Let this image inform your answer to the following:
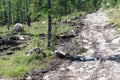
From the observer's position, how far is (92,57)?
27078 mm

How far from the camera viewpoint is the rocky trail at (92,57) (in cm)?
2217

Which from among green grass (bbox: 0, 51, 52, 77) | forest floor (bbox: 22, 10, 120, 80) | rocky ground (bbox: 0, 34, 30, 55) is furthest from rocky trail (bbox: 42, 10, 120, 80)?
rocky ground (bbox: 0, 34, 30, 55)

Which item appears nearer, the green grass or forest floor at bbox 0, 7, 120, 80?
forest floor at bbox 0, 7, 120, 80

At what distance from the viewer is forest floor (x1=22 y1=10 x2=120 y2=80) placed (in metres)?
22.1

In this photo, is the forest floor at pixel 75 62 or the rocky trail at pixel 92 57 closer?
the rocky trail at pixel 92 57

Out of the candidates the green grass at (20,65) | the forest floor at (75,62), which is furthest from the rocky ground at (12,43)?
the green grass at (20,65)

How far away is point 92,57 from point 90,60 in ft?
3.21

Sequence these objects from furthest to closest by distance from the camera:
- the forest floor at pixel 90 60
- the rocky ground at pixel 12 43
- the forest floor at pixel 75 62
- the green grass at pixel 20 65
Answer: the rocky ground at pixel 12 43
the green grass at pixel 20 65
the forest floor at pixel 75 62
the forest floor at pixel 90 60

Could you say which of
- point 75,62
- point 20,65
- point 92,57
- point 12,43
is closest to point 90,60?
point 92,57

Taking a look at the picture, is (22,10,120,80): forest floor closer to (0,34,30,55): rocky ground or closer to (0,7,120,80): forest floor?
(0,7,120,80): forest floor

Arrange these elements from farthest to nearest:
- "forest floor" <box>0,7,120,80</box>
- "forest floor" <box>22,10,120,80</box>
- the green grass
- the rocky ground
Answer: the rocky ground, the green grass, "forest floor" <box>0,7,120,80</box>, "forest floor" <box>22,10,120,80</box>

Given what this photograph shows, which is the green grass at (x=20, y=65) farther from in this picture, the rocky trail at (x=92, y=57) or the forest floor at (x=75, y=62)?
the rocky trail at (x=92, y=57)

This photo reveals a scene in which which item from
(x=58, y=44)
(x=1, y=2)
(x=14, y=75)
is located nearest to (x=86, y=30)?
(x=58, y=44)

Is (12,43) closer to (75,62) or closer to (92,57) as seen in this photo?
(75,62)
